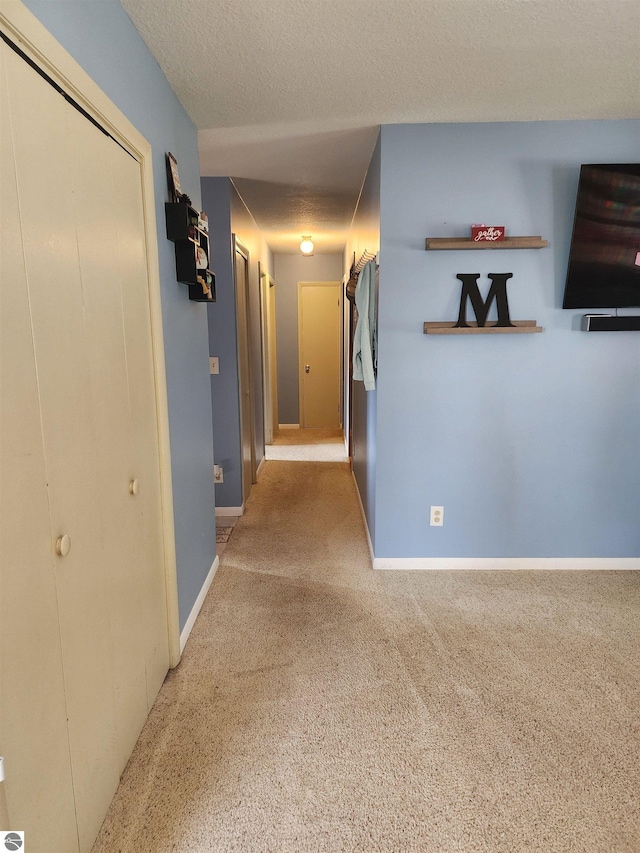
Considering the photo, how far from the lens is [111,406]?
1448mm

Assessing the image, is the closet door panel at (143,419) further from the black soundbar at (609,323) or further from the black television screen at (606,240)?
the black soundbar at (609,323)

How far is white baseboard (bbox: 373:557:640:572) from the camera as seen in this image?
2879mm

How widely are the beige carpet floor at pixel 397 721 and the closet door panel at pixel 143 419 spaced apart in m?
0.27

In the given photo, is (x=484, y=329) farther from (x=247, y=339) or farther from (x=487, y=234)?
(x=247, y=339)

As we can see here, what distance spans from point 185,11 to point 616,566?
3.29m

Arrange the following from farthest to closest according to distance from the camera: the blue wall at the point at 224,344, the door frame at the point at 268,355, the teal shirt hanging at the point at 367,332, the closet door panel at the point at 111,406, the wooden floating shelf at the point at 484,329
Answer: the door frame at the point at 268,355 < the blue wall at the point at 224,344 < the teal shirt hanging at the point at 367,332 < the wooden floating shelf at the point at 484,329 < the closet door panel at the point at 111,406

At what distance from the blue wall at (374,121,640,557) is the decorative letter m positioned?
50 mm

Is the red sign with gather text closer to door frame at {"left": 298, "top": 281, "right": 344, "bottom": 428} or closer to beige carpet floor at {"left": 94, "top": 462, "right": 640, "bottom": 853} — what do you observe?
beige carpet floor at {"left": 94, "top": 462, "right": 640, "bottom": 853}

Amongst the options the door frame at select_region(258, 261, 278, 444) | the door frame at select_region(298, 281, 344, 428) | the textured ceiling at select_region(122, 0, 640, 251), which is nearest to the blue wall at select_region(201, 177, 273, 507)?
the textured ceiling at select_region(122, 0, 640, 251)

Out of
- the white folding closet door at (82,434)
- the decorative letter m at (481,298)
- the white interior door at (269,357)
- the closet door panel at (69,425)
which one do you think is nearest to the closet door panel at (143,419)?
the white folding closet door at (82,434)

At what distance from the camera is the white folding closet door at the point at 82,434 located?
3.36ft

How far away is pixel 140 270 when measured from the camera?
169cm

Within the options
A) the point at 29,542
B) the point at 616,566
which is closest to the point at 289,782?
the point at 29,542

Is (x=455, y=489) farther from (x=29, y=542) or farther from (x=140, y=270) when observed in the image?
(x=29, y=542)
